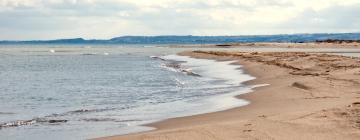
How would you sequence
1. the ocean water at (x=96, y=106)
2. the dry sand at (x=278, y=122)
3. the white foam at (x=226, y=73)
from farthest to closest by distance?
the white foam at (x=226, y=73), the ocean water at (x=96, y=106), the dry sand at (x=278, y=122)

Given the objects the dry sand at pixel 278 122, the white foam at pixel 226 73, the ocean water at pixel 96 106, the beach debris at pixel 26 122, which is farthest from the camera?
the white foam at pixel 226 73

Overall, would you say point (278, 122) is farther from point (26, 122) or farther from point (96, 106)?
point (96, 106)

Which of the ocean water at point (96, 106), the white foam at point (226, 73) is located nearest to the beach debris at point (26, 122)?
the ocean water at point (96, 106)

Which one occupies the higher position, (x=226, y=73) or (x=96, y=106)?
(x=96, y=106)

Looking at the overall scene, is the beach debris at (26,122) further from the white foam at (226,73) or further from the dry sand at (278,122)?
the white foam at (226,73)

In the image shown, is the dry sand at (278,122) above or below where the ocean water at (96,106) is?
above

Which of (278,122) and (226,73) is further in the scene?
(226,73)

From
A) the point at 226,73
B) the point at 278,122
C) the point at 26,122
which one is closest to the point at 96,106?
the point at 26,122

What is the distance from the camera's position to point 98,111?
17.2 metres

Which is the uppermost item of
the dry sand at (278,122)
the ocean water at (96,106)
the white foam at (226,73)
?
the dry sand at (278,122)

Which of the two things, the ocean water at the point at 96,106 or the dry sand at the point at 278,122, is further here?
the ocean water at the point at 96,106

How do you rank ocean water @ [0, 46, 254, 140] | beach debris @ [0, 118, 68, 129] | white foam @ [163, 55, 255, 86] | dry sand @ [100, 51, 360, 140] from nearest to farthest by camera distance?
dry sand @ [100, 51, 360, 140], ocean water @ [0, 46, 254, 140], beach debris @ [0, 118, 68, 129], white foam @ [163, 55, 255, 86]

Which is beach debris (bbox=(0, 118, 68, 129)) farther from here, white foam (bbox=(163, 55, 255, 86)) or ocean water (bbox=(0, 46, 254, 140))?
white foam (bbox=(163, 55, 255, 86))

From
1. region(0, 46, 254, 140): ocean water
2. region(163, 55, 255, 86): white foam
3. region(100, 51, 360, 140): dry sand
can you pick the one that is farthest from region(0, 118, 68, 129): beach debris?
region(163, 55, 255, 86): white foam
